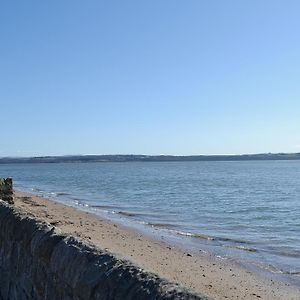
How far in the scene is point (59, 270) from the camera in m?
3.92

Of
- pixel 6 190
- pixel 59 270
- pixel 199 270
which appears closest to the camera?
pixel 59 270

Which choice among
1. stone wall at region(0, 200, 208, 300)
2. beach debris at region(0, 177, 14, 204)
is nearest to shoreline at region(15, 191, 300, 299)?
beach debris at region(0, 177, 14, 204)

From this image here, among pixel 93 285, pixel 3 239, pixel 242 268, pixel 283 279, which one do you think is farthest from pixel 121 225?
pixel 93 285

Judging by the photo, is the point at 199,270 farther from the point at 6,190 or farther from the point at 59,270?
the point at 59,270

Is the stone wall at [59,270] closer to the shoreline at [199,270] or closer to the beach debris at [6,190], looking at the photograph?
the shoreline at [199,270]

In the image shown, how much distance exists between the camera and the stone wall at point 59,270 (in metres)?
3.01

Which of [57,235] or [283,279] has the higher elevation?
[57,235]

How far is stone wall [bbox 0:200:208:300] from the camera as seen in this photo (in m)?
3.01

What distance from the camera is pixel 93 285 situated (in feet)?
10.8

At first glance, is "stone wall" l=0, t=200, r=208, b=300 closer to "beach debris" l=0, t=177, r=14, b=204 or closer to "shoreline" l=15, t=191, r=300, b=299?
"shoreline" l=15, t=191, r=300, b=299

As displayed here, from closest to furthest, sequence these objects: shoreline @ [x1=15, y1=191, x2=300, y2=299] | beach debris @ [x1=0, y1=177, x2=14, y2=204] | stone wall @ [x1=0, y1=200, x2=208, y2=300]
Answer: stone wall @ [x1=0, y1=200, x2=208, y2=300] < shoreline @ [x1=15, y1=191, x2=300, y2=299] < beach debris @ [x1=0, y1=177, x2=14, y2=204]

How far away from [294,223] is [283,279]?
1124cm

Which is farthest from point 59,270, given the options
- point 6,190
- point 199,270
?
point 6,190

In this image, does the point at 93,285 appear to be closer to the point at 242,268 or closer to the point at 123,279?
the point at 123,279
